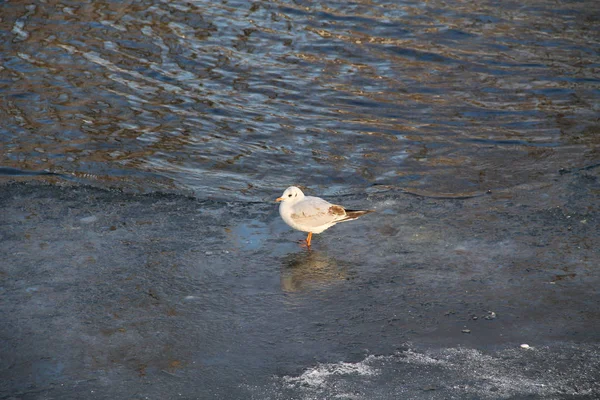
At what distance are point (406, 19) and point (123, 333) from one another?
1082 cm

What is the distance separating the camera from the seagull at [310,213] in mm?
6871

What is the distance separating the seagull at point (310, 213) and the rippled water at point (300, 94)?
4.36ft

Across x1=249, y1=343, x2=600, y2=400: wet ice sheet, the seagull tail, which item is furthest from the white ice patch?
the seagull tail

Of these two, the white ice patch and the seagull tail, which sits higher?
the seagull tail

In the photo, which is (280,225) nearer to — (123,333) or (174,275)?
(174,275)

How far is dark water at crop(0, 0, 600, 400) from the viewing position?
5.24 metres

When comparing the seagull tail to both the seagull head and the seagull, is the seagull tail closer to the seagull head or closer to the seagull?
the seagull

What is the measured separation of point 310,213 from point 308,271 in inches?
22.0

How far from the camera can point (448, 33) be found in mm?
14211

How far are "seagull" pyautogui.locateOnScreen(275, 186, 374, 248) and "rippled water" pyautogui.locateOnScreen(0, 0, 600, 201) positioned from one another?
1.33 metres

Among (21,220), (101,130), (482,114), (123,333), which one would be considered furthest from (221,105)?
(123,333)

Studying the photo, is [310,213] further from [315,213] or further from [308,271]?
[308,271]

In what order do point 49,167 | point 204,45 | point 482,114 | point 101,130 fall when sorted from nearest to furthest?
1. point 49,167
2. point 101,130
3. point 482,114
4. point 204,45

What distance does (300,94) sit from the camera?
11773 mm
